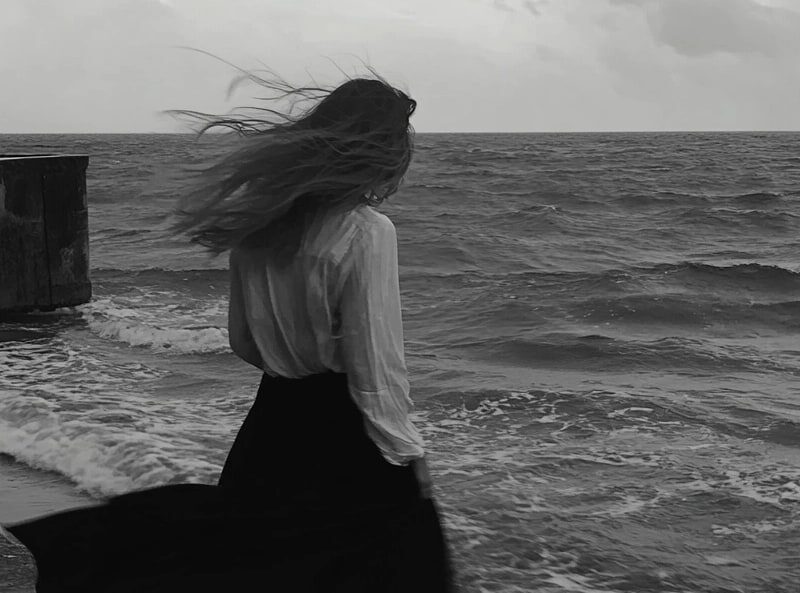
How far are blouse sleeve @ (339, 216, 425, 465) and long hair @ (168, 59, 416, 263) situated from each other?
121mm

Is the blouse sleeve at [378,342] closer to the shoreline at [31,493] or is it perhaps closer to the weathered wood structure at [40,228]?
the shoreline at [31,493]

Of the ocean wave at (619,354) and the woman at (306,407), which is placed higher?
the woman at (306,407)

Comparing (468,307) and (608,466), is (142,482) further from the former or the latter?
(468,307)

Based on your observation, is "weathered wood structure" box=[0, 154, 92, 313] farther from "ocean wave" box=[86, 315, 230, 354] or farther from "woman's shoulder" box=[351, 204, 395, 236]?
"woman's shoulder" box=[351, 204, 395, 236]

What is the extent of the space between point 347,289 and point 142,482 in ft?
11.7

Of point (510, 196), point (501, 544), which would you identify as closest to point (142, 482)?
point (501, 544)

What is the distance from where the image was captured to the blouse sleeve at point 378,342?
216cm

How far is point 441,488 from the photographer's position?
5.46m

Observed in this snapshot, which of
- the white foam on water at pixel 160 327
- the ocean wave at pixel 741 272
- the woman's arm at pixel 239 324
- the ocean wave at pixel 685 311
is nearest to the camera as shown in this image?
the woman's arm at pixel 239 324

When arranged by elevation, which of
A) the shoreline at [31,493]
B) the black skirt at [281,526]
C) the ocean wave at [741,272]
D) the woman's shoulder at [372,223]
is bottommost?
the shoreline at [31,493]

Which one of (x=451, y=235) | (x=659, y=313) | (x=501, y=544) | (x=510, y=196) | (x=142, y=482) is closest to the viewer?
(x=501, y=544)

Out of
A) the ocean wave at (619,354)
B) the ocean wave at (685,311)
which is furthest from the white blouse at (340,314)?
the ocean wave at (685,311)

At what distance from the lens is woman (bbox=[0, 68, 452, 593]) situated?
218 cm

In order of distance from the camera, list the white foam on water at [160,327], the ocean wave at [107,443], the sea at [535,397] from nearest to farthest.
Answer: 1. the sea at [535,397]
2. the ocean wave at [107,443]
3. the white foam on water at [160,327]
